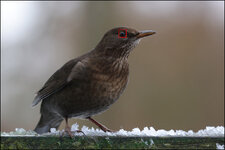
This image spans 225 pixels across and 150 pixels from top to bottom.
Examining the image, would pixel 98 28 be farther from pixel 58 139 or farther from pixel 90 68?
pixel 58 139

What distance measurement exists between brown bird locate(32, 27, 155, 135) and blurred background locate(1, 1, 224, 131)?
566cm

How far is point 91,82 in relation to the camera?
11.7 feet

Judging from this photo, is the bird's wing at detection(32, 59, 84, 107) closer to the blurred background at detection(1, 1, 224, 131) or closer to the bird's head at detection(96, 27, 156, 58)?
the bird's head at detection(96, 27, 156, 58)

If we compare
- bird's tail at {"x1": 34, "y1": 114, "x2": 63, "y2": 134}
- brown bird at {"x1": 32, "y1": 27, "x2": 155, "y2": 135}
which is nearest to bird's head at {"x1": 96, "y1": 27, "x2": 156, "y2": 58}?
brown bird at {"x1": 32, "y1": 27, "x2": 155, "y2": 135}

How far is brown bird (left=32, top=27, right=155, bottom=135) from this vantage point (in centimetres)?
359

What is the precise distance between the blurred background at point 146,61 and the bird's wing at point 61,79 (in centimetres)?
565

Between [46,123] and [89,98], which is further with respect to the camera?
[46,123]

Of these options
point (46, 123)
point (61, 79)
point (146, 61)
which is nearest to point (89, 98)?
point (61, 79)

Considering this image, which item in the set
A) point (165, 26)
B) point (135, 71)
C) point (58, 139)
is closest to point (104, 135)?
point (58, 139)

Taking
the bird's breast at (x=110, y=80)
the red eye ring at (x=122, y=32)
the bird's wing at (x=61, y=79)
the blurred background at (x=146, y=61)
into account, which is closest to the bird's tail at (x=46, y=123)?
the bird's wing at (x=61, y=79)

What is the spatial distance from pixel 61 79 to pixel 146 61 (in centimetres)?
766

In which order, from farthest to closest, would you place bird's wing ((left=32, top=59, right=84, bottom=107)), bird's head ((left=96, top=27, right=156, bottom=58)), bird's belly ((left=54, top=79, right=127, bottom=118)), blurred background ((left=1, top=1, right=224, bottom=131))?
1. blurred background ((left=1, top=1, right=224, bottom=131))
2. bird's head ((left=96, top=27, right=156, bottom=58))
3. bird's wing ((left=32, top=59, right=84, bottom=107))
4. bird's belly ((left=54, top=79, right=127, bottom=118))

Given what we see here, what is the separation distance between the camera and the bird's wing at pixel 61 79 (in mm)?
3727

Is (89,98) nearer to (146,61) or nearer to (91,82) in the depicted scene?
(91,82)
